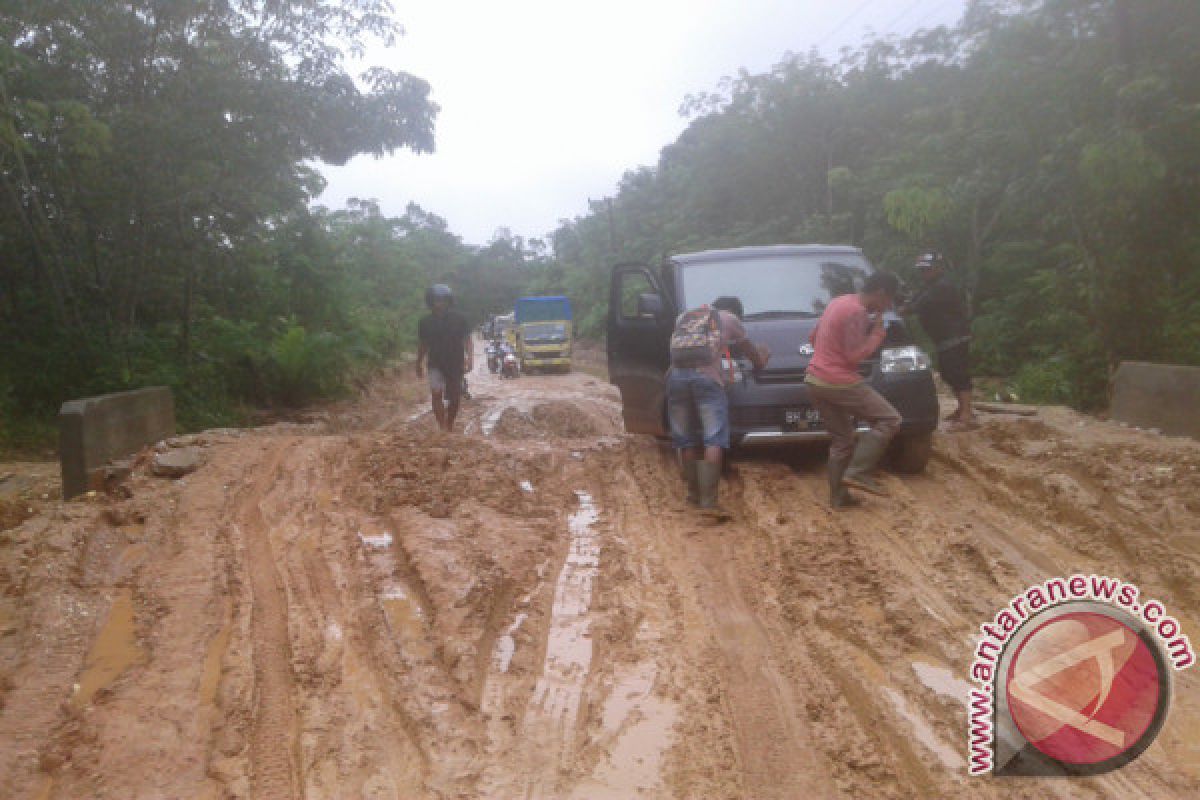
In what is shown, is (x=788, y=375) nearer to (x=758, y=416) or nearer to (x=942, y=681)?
(x=758, y=416)

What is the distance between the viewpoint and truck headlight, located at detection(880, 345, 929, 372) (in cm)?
688

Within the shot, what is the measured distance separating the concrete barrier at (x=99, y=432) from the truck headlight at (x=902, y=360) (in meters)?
6.14

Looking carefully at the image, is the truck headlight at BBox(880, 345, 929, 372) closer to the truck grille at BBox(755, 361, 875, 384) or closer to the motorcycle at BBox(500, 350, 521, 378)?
the truck grille at BBox(755, 361, 875, 384)

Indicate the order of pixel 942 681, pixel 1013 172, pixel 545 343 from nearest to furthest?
pixel 942 681
pixel 1013 172
pixel 545 343

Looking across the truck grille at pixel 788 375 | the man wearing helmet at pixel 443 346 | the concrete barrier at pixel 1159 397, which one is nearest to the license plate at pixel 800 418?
the truck grille at pixel 788 375

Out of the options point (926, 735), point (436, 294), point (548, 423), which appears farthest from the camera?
point (548, 423)

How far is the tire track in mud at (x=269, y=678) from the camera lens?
10.3ft

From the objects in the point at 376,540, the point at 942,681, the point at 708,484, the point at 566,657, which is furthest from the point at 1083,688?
the point at 376,540

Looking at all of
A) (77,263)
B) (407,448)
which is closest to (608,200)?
(77,263)

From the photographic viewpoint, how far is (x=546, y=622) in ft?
14.7

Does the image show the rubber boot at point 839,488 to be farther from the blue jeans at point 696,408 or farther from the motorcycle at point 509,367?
the motorcycle at point 509,367

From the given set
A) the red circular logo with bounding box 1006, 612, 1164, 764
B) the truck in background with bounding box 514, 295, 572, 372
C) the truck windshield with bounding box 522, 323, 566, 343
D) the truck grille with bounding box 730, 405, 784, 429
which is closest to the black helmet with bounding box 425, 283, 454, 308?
→ the truck grille with bounding box 730, 405, 784, 429

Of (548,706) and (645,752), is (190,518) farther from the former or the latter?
(645,752)

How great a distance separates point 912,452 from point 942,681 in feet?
11.5
